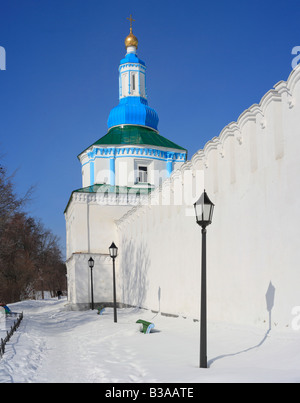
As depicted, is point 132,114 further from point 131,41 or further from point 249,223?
point 249,223

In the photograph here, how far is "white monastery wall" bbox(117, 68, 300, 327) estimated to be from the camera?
7.74 metres

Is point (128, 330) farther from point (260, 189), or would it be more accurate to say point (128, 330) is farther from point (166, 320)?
point (260, 189)

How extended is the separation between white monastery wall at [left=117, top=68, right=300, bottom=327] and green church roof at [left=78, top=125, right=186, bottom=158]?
1271cm

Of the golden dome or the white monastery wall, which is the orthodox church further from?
the white monastery wall

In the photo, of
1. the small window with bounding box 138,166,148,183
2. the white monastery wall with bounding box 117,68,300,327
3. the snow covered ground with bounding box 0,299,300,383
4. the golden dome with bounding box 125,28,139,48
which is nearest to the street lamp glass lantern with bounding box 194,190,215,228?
the white monastery wall with bounding box 117,68,300,327

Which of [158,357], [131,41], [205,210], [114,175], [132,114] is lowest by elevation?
[158,357]

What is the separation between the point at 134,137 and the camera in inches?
1062

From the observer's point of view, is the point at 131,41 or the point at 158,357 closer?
the point at 158,357

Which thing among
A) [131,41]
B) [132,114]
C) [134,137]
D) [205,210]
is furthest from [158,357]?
[131,41]

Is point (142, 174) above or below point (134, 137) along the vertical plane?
below

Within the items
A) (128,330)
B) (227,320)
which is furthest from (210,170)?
(128,330)

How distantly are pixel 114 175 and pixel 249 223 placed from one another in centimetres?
1760

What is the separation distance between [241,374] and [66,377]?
2.77 m

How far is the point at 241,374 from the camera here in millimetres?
5680
